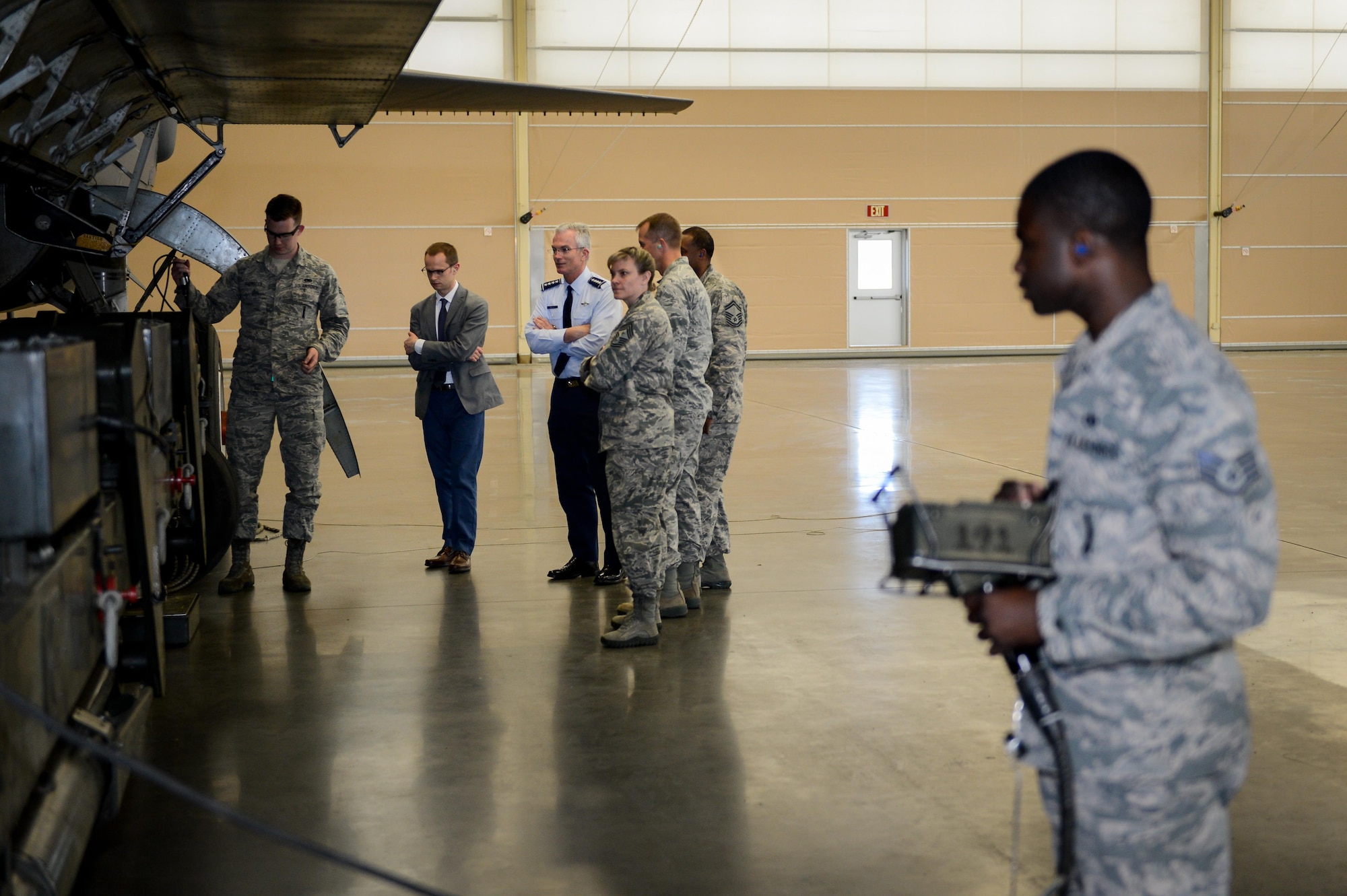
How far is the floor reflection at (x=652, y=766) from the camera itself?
3332 mm

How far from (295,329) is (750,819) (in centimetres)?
408

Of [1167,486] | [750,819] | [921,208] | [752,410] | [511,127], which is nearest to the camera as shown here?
[1167,486]

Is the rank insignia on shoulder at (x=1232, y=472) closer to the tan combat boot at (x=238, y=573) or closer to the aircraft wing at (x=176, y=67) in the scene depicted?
the aircraft wing at (x=176, y=67)

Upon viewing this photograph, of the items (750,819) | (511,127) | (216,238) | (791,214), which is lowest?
(750,819)

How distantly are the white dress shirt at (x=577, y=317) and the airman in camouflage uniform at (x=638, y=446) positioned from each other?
878 mm

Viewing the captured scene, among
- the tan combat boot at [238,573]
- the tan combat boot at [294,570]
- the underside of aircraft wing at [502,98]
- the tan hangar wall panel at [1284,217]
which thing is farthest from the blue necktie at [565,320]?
the tan hangar wall panel at [1284,217]

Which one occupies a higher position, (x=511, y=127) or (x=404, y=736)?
(x=511, y=127)

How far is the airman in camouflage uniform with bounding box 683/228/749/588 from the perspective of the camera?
Result: 658cm

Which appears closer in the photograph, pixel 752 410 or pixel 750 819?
pixel 750 819

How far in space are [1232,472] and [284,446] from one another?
5692mm

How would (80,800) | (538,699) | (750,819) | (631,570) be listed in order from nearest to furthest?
(80,800), (750,819), (538,699), (631,570)

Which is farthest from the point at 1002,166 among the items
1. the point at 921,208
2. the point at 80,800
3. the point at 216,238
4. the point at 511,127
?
the point at 80,800

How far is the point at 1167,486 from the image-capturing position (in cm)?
176

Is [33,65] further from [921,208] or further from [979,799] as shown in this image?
[921,208]
